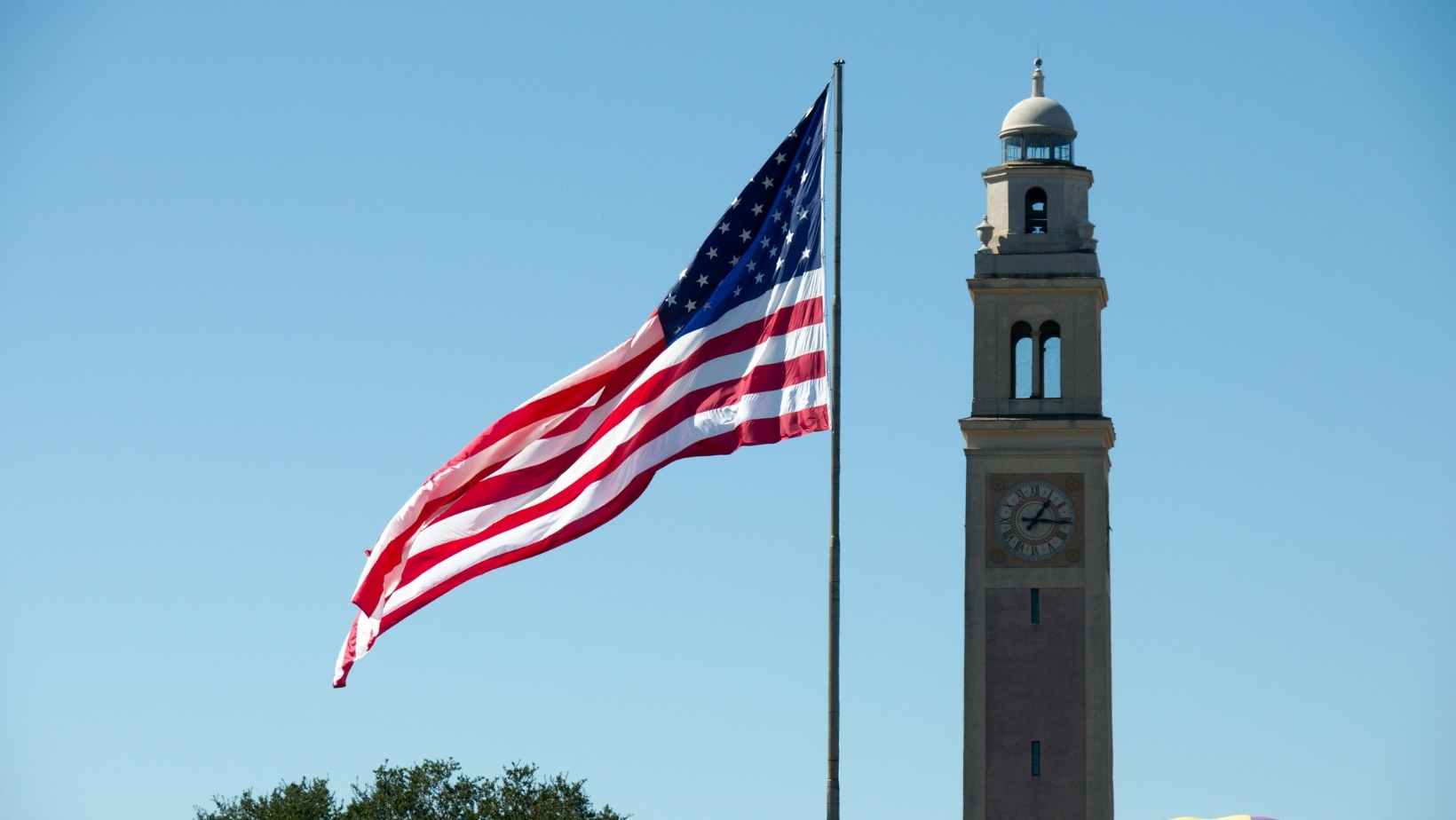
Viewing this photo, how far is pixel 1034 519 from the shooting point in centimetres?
7394

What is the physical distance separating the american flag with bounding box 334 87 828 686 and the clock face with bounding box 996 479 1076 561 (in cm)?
3623

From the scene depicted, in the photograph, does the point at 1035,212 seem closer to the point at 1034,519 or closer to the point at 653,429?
the point at 1034,519

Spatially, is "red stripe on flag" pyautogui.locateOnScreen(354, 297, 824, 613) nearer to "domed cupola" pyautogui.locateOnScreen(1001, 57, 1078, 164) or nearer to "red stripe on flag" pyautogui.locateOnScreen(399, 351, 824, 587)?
"red stripe on flag" pyautogui.locateOnScreen(399, 351, 824, 587)

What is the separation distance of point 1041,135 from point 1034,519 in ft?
35.7

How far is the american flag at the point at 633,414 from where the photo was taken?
3784cm

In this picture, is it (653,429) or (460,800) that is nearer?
(653,429)

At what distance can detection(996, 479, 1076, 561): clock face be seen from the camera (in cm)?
7356

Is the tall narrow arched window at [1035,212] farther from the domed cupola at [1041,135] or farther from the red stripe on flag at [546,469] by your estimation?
the red stripe on flag at [546,469]

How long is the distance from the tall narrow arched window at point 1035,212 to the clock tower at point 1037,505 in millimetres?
34

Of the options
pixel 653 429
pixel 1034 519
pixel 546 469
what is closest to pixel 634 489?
pixel 653 429

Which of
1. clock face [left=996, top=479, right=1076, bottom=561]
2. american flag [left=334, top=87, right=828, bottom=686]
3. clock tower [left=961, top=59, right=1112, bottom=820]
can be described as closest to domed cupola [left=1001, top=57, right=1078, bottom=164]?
clock tower [left=961, top=59, right=1112, bottom=820]

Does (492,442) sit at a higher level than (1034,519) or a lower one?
lower

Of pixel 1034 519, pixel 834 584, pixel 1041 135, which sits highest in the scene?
pixel 1041 135

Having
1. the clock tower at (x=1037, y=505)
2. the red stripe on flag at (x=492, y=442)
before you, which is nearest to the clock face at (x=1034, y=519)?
the clock tower at (x=1037, y=505)
